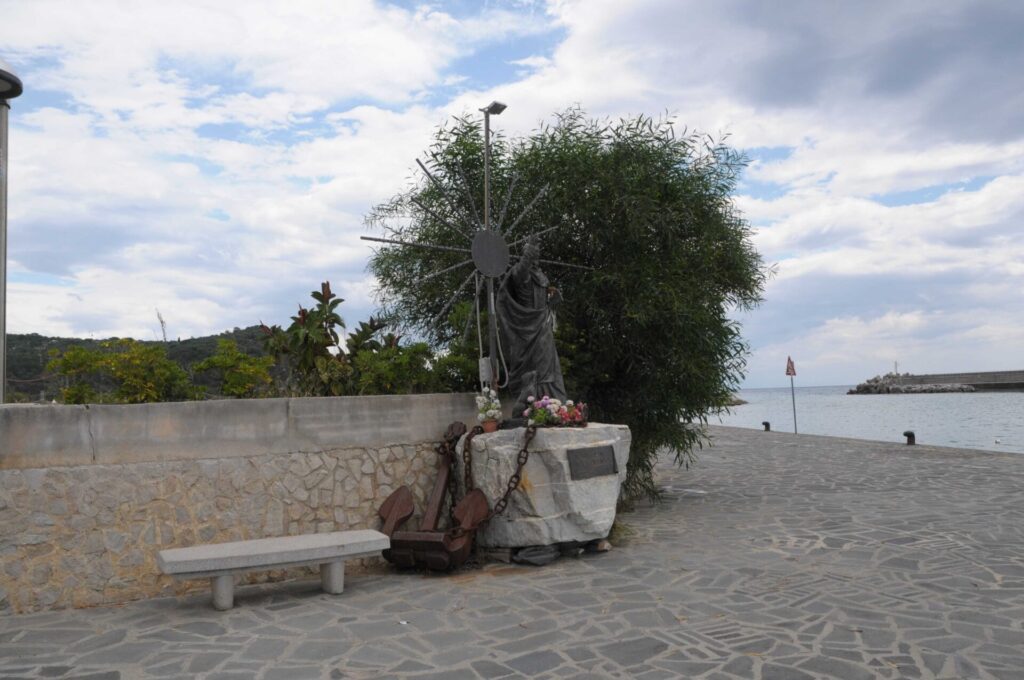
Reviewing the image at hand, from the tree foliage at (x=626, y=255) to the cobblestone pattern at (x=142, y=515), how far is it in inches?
133

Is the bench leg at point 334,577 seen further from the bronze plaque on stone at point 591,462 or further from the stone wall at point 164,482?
the bronze plaque on stone at point 591,462

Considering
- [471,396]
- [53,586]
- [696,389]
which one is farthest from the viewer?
[696,389]

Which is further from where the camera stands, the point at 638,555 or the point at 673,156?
the point at 673,156

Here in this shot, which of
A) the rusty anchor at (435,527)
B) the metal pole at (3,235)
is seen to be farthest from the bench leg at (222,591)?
the metal pole at (3,235)

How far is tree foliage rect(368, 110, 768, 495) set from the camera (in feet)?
31.1

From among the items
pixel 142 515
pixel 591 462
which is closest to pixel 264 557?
pixel 142 515

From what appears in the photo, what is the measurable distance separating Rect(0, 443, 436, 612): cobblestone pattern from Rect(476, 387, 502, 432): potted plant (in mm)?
1260

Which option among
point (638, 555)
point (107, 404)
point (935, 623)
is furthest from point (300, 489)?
point (935, 623)

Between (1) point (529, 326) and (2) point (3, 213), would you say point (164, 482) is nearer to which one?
(2) point (3, 213)

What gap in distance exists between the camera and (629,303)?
930 centimetres

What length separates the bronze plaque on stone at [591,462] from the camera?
23.1 ft

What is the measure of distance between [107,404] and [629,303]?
5.73 m

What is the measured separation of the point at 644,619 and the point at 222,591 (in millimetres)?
2979

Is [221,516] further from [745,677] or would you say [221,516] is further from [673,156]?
[673,156]
